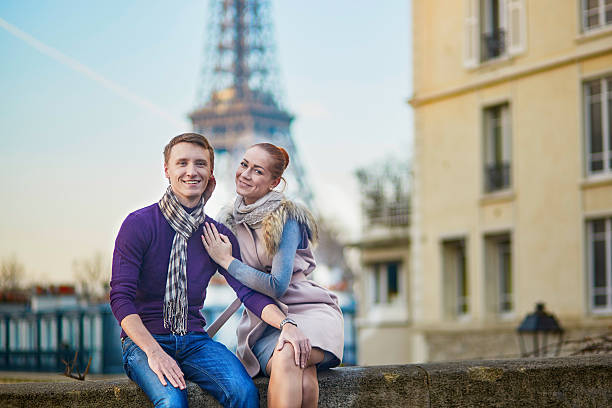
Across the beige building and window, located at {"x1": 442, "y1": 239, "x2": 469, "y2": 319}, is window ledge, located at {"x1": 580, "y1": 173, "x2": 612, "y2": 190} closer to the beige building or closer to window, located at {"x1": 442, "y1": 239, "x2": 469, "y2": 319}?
the beige building

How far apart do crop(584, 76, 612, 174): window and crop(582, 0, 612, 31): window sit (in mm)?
1171

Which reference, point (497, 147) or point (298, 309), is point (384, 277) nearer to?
point (497, 147)

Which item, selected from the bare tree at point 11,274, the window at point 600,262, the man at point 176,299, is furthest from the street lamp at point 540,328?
the bare tree at point 11,274

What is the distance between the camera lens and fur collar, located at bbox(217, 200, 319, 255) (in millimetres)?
4684

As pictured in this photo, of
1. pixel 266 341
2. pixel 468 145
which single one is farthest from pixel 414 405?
pixel 468 145

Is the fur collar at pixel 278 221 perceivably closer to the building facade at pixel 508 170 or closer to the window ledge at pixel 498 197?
the building facade at pixel 508 170

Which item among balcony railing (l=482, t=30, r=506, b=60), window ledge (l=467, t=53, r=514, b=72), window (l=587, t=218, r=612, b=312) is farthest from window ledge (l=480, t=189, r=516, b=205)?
balcony railing (l=482, t=30, r=506, b=60)

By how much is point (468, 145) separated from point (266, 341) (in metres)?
20.7

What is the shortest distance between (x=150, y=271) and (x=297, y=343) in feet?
2.22

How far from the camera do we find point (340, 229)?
2672 inches

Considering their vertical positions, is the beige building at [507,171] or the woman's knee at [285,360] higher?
the beige building at [507,171]

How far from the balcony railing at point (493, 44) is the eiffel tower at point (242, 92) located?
3552 cm

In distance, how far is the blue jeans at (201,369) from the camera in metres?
4.28

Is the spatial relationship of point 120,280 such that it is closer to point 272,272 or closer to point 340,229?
point 272,272
